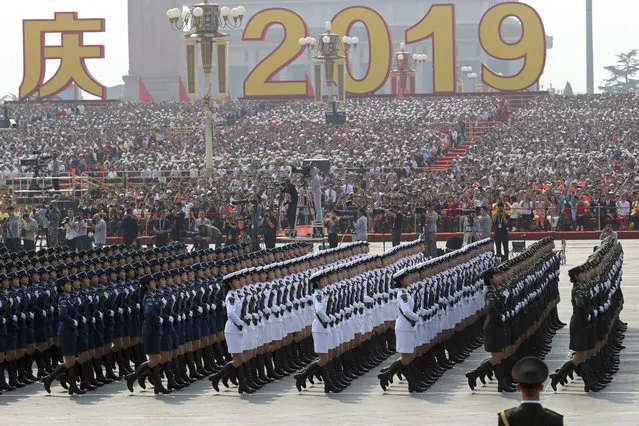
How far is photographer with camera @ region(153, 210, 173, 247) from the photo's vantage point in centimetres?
3134

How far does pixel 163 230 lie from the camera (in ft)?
105

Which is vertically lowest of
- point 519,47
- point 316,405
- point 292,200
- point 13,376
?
point 316,405

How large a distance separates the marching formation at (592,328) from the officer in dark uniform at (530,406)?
688 cm

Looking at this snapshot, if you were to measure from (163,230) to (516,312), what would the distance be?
56.8 ft

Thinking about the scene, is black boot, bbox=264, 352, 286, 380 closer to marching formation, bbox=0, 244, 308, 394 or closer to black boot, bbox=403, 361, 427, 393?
marching formation, bbox=0, 244, 308, 394

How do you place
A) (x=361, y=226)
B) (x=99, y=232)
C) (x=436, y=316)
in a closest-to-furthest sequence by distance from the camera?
(x=436, y=316), (x=361, y=226), (x=99, y=232)

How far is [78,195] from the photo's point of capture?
43156 millimetres

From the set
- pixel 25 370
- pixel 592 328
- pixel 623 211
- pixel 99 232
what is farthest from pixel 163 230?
pixel 592 328

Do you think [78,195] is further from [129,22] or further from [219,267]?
[129,22]

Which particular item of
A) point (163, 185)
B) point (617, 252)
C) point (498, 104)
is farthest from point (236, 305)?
point (498, 104)

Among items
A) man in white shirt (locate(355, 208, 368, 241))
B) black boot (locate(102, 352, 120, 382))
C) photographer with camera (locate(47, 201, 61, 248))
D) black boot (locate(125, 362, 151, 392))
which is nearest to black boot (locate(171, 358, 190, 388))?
black boot (locate(125, 362, 151, 392))

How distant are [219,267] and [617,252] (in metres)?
5.61

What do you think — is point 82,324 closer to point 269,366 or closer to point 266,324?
point 266,324

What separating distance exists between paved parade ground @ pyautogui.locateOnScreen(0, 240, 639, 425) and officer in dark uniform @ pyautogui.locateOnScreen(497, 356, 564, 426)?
546 centimetres
